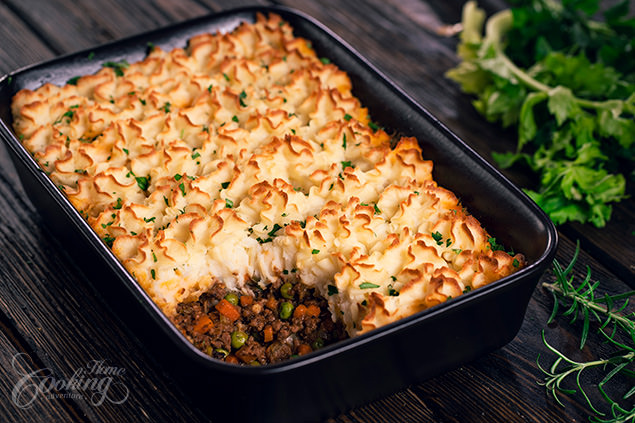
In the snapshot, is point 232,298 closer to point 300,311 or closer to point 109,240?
point 300,311

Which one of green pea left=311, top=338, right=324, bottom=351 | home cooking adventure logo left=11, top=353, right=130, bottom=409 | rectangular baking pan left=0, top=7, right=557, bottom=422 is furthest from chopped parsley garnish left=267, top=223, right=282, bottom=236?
home cooking adventure logo left=11, top=353, right=130, bottom=409

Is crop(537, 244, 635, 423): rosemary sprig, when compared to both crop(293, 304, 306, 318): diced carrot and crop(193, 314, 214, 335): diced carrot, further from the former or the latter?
crop(193, 314, 214, 335): diced carrot

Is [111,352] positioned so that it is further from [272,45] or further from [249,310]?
[272,45]

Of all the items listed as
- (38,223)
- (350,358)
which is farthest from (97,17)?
(350,358)

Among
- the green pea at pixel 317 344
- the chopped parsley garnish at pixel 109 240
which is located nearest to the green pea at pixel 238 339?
the green pea at pixel 317 344

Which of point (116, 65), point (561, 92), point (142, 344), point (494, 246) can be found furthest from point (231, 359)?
point (561, 92)

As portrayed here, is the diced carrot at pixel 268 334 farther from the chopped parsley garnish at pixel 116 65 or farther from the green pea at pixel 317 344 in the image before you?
the chopped parsley garnish at pixel 116 65
